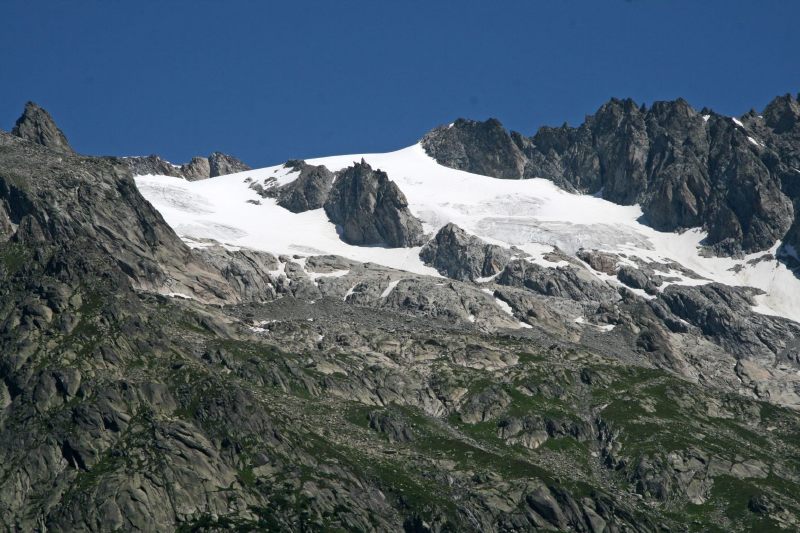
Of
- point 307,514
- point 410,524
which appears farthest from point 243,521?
point 410,524

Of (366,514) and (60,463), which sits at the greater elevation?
(60,463)

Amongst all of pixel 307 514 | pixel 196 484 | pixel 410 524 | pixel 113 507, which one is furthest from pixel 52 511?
pixel 410 524

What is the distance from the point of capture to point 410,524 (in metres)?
198

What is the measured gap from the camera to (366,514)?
197625 millimetres

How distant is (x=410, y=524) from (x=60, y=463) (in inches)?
2336

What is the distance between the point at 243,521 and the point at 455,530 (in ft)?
117

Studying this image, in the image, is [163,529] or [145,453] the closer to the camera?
[163,529]

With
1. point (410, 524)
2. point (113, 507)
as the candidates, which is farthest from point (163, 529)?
point (410, 524)

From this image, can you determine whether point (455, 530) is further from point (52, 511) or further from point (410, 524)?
point (52, 511)

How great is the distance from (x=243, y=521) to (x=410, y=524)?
94.2 feet

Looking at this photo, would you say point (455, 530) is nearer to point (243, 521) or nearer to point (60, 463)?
point (243, 521)

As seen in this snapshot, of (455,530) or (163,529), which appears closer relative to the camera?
(163,529)

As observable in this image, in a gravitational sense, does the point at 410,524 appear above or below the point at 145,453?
below

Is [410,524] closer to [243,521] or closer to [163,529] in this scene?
[243,521]
